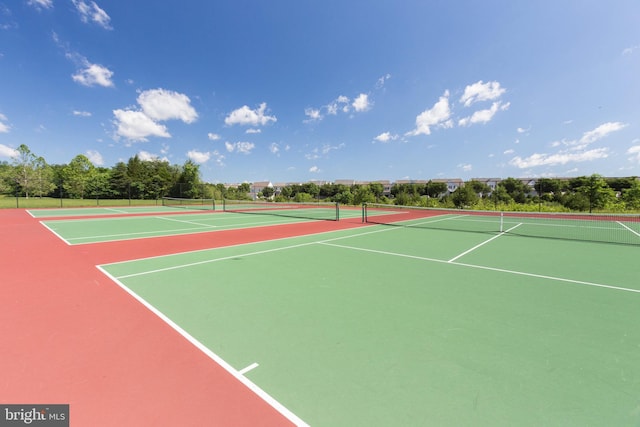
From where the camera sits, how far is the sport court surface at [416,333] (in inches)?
88.1

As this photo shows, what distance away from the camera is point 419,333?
11.1 feet

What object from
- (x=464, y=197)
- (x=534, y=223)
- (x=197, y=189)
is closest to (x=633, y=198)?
(x=464, y=197)

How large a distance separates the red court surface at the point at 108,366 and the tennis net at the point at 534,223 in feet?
46.3

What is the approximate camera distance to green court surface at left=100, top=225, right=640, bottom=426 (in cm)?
224

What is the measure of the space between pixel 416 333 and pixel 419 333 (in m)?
0.04

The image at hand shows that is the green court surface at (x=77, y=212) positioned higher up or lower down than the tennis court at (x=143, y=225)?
higher up

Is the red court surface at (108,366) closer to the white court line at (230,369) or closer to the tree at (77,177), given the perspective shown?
the white court line at (230,369)

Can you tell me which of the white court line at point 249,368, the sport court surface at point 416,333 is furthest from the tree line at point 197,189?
the white court line at point 249,368

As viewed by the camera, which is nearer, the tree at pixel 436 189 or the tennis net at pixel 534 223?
the tennis net at pixel 534 223

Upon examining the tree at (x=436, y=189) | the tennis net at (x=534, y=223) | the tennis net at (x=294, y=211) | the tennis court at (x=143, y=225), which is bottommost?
the tennis net at (x=534, y=223)

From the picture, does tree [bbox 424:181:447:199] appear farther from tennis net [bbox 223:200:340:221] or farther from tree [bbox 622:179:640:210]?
tennis net [bbox 223:200:340:221]

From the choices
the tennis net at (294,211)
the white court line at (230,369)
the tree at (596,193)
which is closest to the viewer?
the white court line at (230,369)

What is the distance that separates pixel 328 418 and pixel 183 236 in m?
11.2

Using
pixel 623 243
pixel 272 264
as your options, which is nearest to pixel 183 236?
pixel 272 264
